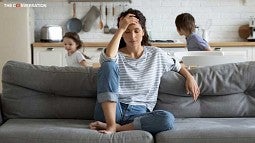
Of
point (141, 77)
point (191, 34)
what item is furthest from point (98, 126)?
point (191, 34)

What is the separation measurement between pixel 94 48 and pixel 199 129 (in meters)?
3.30

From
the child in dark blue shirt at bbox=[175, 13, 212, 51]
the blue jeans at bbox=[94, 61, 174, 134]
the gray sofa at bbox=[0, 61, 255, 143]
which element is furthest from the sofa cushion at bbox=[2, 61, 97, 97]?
the child in dark blue shirt at bbox=[175, 13, 212, 51]

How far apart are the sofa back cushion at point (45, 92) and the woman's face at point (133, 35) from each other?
13.1 inches

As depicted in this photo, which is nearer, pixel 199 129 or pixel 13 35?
pixel 199 129

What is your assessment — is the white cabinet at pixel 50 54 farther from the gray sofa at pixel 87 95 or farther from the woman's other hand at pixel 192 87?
the woman's other hand at pixel 192 87

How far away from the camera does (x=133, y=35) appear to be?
2627 mm

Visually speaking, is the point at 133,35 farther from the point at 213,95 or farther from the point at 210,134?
the point at 210,134

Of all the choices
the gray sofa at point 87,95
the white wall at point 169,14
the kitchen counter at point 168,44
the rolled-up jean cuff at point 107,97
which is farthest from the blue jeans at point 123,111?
the white wall at point 169,14

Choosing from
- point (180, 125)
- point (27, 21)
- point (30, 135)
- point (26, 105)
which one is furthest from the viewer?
point (27, 21)

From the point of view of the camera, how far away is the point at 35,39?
19.4 feet

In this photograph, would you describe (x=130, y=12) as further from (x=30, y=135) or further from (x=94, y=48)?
(x=94, y=48)

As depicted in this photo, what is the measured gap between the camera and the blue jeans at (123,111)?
2.34 m

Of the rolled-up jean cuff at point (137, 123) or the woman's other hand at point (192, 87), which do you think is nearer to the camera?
the rolled-up jean cuff at point (137, 123)

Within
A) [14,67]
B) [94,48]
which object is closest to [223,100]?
[14,67]
